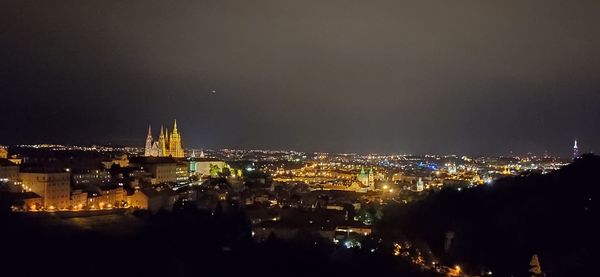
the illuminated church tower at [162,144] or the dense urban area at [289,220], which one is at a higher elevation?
the illuminated church tower at [162,144]

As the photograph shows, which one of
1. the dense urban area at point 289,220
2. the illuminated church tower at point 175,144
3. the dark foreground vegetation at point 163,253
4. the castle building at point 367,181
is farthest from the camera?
the illuminated church tower at point 175,144

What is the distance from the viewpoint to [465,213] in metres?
27.3

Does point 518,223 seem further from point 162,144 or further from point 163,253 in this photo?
point 162,144

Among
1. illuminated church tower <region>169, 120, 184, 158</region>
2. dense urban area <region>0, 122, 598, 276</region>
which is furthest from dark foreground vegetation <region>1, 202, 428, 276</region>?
illuminated church tower <region>169, 120, 184, 158</region>

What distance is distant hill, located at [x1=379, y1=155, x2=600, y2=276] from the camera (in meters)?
19.9

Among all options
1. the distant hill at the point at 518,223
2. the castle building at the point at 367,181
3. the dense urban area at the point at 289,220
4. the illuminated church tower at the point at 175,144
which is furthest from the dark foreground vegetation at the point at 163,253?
the illuminated church tower at the point at 175,144

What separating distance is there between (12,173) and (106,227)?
5.73m

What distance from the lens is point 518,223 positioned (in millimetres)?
23312

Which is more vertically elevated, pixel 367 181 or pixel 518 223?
pixel 367 181

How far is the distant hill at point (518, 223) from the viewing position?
19.9 meters

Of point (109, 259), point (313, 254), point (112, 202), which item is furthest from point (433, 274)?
point (112, 202)

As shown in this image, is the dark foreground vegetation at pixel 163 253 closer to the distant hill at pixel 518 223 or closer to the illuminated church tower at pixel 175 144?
the distant hill at pixel 518 223

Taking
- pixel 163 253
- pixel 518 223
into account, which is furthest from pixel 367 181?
pixel 163 253

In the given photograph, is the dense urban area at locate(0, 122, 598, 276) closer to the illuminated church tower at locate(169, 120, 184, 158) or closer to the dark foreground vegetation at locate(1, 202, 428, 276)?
the dark foreground vegetation at locate(1, 202, 428, 276)
